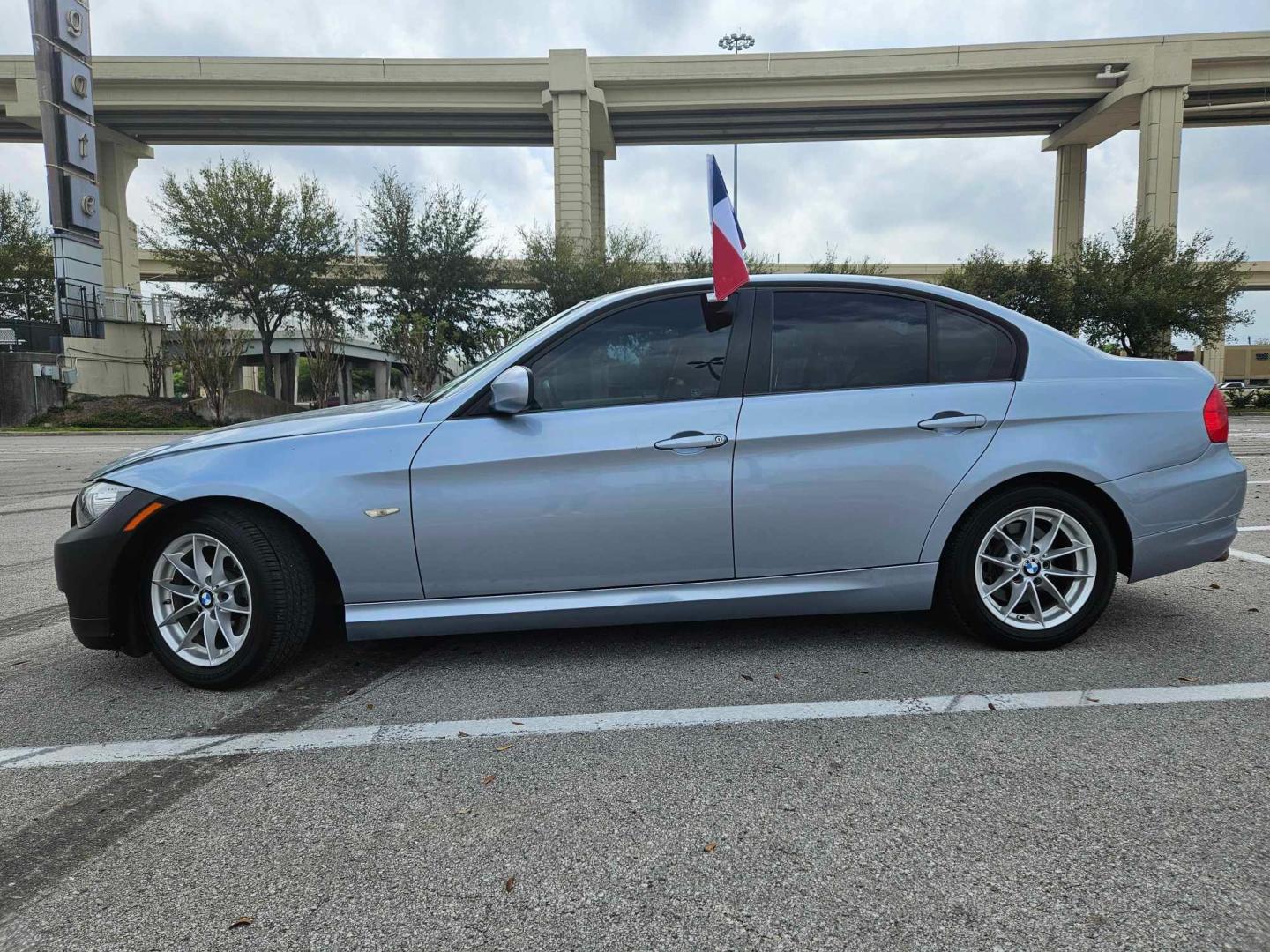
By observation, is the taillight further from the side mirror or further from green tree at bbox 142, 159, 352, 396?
green tree at bbox 142, 159, 352, 396

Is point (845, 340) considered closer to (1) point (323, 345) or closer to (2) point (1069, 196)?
(1) point (323, 345)

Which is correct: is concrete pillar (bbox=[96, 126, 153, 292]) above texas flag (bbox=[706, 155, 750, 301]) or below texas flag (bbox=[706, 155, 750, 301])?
above

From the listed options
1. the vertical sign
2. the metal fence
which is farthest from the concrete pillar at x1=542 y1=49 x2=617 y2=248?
the metal fence

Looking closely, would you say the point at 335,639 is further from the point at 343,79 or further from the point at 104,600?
the point at 343,79

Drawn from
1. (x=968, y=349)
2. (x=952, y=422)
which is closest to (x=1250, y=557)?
(x=968, y=349)

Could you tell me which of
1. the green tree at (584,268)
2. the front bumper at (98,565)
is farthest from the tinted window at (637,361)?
the green tree at (584,268)

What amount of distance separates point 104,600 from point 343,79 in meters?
38.5

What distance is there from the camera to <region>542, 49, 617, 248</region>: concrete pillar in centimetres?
3512

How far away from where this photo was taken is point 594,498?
3330 millimetres

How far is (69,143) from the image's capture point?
2944cm

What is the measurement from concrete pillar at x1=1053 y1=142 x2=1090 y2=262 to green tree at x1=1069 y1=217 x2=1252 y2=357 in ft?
32.7

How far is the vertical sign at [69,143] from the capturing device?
2847 cm

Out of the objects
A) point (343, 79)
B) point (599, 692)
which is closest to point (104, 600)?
point (599, 692)

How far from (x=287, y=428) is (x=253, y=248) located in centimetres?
3542
